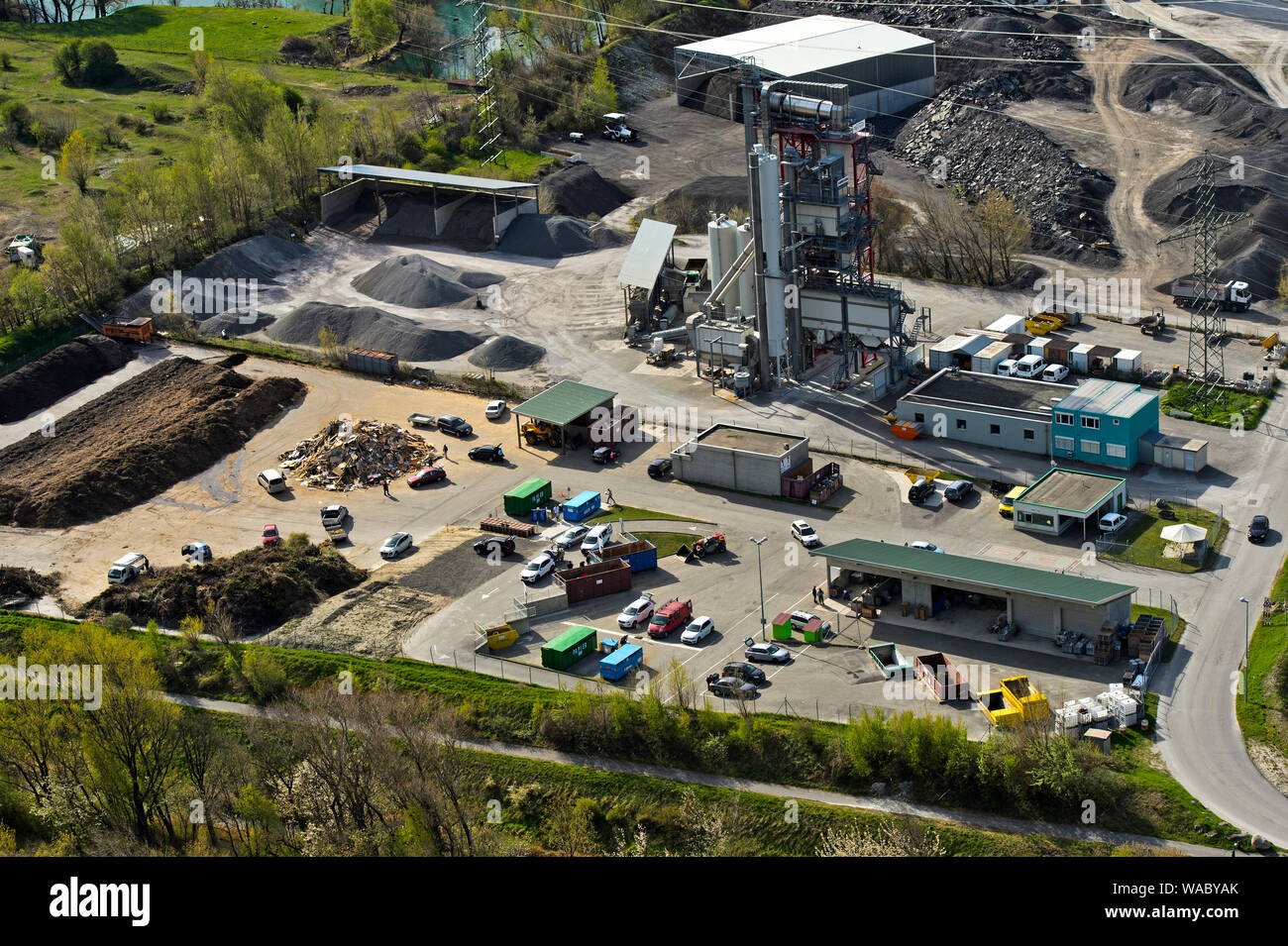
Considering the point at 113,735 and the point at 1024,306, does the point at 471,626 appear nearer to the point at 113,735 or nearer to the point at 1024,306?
the point at 113,735

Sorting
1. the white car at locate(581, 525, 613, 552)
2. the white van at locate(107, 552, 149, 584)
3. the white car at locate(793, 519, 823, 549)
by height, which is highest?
the white van at locate(107, 552, 149, 584)

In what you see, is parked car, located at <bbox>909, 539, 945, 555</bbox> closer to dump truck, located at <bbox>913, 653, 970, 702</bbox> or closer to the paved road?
dump truck, located at <bbox>913, 653, 970, 702</bbox>

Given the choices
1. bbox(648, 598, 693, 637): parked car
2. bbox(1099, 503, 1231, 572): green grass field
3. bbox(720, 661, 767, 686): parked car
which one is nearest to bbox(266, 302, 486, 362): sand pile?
bbox(648, 598, 693, 637): parked car

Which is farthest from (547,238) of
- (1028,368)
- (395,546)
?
(395,546)

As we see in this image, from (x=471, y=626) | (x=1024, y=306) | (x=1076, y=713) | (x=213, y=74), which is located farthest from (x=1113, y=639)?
(x=213, y=74)

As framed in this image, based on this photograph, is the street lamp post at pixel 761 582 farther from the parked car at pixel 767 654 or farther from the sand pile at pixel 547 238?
the sand pile at pixel 547 238
